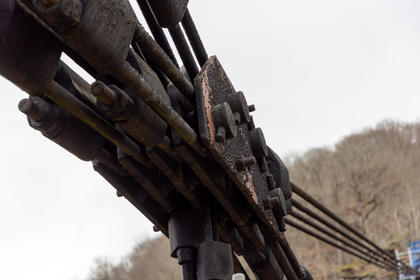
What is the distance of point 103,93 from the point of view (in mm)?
2127

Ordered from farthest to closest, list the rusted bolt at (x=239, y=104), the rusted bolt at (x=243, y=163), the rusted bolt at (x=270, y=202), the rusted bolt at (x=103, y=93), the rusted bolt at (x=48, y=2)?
1. the rusted bolt at (x=270, y=202)
2. the rusted bolt at (x=239, y=104)
3. the rusted bolt at (x=243, y=163)
4. the rusted bolt at (x=103, y=93)
5. the rusted bolt at (x=48, y=2)

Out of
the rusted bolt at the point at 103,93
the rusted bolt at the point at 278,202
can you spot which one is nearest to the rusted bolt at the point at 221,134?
the rusted bolt at the point at 103,93

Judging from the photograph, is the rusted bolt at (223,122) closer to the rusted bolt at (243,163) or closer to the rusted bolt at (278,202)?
the rusted bolt at (243,163)

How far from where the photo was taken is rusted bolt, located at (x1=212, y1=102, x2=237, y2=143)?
9.13ft

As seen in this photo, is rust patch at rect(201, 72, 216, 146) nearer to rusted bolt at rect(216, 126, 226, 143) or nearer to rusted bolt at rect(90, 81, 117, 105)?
rusted bolt at rect(216, 126, 226, 143)

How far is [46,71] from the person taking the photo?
2.03 m

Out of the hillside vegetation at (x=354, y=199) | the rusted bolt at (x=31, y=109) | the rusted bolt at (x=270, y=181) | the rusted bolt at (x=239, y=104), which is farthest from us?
the hillside vegetation at (x=354, y=199)

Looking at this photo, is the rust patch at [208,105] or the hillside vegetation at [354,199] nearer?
the rust patch at [208,105]

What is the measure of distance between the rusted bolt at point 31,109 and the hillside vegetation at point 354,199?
27.8 m

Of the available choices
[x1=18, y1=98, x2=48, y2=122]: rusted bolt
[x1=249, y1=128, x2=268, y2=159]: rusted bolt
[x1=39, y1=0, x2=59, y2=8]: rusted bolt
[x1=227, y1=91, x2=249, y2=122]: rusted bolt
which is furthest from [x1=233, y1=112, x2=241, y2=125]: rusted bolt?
[x1=39, y1=0, x2=59, y2=8]: rusted bolt

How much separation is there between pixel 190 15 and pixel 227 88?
0.57 metres

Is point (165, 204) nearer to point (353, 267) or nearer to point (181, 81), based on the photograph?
point (181, 81)

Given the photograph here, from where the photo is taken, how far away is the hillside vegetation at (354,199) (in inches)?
1261

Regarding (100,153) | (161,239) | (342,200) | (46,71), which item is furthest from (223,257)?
(161,239)
